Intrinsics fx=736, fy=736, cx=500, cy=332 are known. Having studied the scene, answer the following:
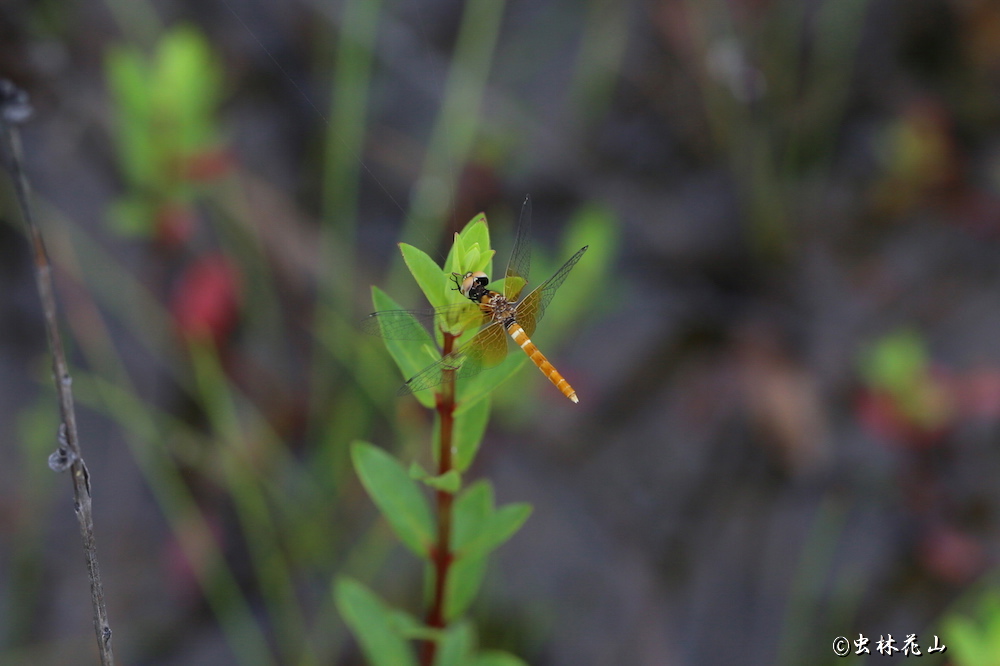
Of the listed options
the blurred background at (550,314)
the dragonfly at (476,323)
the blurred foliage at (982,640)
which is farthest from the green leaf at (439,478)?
the blurred foliage at (982,640)

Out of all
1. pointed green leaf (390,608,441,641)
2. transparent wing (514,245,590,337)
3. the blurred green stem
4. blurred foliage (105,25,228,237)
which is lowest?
pointed green leaf (390,608,441,641)

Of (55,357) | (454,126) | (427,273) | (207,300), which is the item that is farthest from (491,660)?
(454,126)

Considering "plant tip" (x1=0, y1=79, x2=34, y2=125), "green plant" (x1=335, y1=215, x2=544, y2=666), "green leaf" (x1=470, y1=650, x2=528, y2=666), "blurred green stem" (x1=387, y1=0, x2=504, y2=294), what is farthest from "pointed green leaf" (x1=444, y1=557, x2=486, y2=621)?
"blurred green stem" (x1=387, y1=0, x2=504, y2=294)

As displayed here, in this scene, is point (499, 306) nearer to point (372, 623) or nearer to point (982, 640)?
point (372, 623)

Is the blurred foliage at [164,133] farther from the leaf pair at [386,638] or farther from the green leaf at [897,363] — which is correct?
the green leaf at [897,363]

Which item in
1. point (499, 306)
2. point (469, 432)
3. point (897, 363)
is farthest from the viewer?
point (897, 363)

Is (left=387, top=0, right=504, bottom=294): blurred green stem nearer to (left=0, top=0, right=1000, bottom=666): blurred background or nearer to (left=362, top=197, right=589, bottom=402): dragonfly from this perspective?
(left=0, top=0, right=1000, bottom=666): blurred background

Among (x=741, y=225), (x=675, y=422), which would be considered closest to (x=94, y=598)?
(x=675, y=422)
